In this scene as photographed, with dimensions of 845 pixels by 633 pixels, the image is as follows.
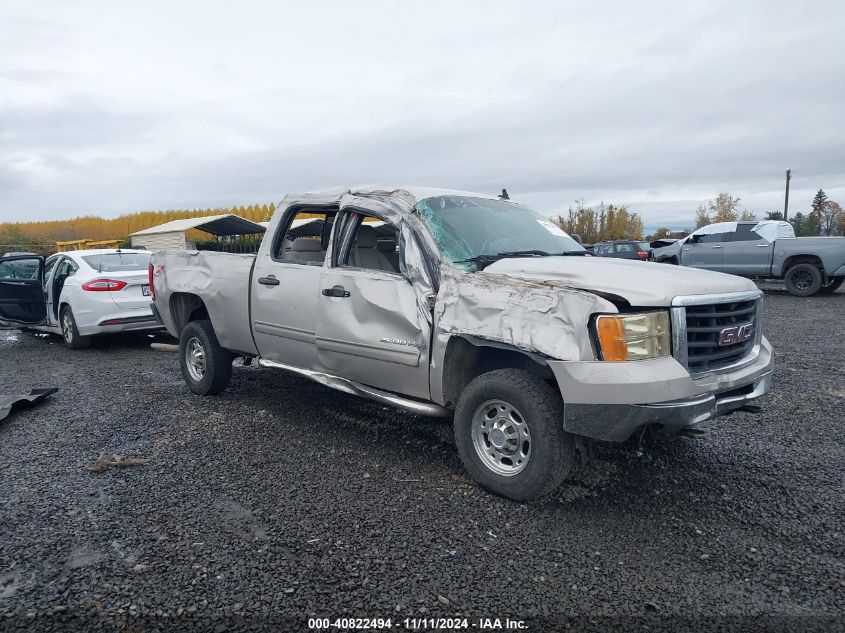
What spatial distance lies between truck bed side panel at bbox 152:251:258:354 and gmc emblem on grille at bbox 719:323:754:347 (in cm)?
372

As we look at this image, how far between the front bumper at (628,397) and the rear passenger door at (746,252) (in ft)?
47.5

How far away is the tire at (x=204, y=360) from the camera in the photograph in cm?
583

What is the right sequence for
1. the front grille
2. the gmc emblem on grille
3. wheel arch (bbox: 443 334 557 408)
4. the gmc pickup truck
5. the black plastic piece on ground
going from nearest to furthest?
1. the front grille
2. the gmc emblem on grille
3. wheel arch (bbox: 443 334 557 408)
4. the black plastic piece on ground
5. the gmc pickup truck

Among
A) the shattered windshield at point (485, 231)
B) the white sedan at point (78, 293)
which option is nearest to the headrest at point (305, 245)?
the shattered windshield at point (485, 231)

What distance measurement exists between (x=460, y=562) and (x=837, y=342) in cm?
826

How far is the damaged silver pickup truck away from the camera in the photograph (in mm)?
3123

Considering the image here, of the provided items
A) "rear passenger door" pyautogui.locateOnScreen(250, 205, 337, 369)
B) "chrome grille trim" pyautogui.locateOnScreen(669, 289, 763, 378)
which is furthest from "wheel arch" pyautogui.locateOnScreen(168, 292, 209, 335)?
"chrome grille trim" pyautogui.locateOnScreen(669, 289, 763, 378)

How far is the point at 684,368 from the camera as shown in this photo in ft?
10.5

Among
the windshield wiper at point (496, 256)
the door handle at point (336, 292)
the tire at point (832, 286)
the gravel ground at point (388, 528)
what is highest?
the windshield wiper at point (496, 256)

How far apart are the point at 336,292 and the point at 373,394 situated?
2.61 ft

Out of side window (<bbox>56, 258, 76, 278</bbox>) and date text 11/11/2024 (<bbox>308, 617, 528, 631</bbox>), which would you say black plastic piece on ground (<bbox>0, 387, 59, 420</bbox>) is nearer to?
side window (<bbox>56, 258, 76, 278</bbox>)

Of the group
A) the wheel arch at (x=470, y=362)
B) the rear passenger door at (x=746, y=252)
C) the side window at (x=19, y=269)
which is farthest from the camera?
the rear passenger door at (x=746, y=252)

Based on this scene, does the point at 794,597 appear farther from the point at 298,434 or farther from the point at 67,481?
the point at 67,481

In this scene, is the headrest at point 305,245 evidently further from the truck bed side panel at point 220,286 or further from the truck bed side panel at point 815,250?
the truck bed side panel at point 815,250
